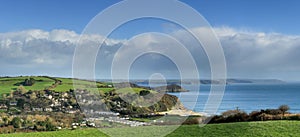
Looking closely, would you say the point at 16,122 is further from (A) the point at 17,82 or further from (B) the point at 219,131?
(B) the point at 219,131

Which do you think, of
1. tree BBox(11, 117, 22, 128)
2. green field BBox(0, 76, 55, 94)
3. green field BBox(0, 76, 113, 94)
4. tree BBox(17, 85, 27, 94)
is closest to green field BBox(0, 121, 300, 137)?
tree BBox(11, 117, 22, 128)

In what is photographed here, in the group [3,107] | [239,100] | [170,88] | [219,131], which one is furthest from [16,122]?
[239,100]

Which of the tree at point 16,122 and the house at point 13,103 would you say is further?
the house at point 13,103

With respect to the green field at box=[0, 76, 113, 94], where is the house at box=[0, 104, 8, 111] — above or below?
below

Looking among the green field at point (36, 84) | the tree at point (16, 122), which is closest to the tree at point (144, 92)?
the tree at point (16, 122)

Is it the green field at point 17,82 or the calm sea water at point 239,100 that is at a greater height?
the green field at point 17,82

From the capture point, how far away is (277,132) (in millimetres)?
12727

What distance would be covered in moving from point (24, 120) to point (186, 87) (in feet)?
46.4

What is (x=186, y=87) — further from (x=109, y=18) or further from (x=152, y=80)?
(x=109, y=18)

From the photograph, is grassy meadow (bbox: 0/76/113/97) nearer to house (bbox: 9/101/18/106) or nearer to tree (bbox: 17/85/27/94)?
tree (bbox: 17/85/27/94)

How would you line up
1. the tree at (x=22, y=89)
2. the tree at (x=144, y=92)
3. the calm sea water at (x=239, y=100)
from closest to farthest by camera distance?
the calm sea water at (x=239, y=100), the tree at (x=144, y=92), the tree at (x=22, y=89)

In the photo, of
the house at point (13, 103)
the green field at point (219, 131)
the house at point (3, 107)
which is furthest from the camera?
the house at point (13, 103)

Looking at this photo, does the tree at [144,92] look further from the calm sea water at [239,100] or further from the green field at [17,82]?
the green field at [17,82]

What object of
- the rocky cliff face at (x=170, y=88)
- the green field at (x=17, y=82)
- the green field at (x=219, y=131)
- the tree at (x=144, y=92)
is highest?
the green field at (x=17, y=82)
